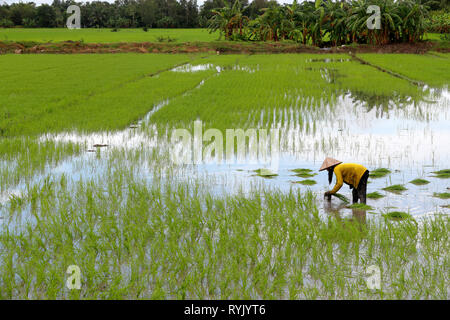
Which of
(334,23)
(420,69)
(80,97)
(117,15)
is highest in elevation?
(117,15)

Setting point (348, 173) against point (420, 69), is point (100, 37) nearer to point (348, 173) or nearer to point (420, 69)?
point (420, 69)

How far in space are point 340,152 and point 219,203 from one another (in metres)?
2.12

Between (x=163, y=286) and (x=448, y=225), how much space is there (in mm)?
1794

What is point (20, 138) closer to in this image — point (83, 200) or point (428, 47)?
point (83, 200)

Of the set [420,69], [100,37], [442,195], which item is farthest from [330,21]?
[442,195]

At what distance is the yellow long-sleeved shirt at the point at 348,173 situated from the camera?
3.29 meters

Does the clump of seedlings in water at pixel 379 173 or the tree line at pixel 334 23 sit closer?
the clump of seedlings in water at pixel 379 173

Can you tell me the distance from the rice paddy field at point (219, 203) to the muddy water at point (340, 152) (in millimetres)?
23

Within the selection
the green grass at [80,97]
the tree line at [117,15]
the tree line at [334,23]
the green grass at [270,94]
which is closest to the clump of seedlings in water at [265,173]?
the green grass at [270,94]

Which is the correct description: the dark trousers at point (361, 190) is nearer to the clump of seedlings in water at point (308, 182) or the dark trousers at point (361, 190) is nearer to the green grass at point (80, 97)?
the clump of seedlings in water at point (308, 182)

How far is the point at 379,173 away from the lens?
4266 millimetres

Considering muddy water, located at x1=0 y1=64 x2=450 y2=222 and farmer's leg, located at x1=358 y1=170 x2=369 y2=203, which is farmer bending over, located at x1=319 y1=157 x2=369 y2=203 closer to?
farmer's leg, located at x1=358 y1=170 x2=369 y2=203

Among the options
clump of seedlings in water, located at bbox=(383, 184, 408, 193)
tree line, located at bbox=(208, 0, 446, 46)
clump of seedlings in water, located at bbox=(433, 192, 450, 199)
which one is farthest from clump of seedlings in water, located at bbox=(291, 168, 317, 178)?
tree line, located at bbox=(208, 0, 446, 46)

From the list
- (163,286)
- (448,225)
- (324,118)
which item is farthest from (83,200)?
(324,118)
